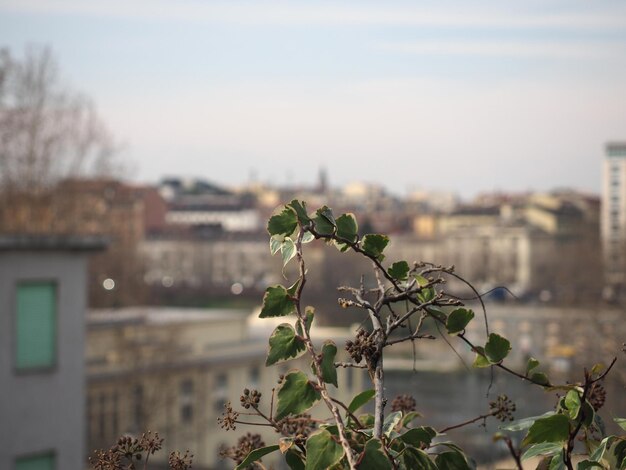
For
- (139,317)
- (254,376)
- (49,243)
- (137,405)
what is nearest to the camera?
(49,243)

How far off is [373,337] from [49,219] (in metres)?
31.2

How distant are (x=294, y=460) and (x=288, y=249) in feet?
0.65

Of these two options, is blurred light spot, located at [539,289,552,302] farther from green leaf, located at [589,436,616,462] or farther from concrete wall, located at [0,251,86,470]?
green leaf, located at [589,436,616,462]

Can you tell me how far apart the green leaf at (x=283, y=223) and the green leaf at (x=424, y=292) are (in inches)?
5.7

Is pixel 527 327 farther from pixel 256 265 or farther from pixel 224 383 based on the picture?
pixel 256 265

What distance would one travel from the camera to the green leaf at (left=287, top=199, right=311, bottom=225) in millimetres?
1192

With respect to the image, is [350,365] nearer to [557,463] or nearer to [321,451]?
[321,451]

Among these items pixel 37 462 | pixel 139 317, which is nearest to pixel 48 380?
pixel 37 462

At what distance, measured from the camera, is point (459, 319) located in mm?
1247

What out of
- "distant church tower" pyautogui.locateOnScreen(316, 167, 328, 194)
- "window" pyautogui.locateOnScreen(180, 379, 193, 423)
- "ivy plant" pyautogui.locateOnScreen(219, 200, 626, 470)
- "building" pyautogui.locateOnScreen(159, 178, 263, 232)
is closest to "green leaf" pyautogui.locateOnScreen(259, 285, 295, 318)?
"ivy plant" pyautogui.locateOnScreen(219, 200, 626, 470)

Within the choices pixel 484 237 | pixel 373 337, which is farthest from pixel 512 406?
pixel 484 237

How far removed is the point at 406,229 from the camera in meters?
104

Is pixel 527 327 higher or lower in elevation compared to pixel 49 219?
lower

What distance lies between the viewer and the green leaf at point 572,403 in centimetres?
121
